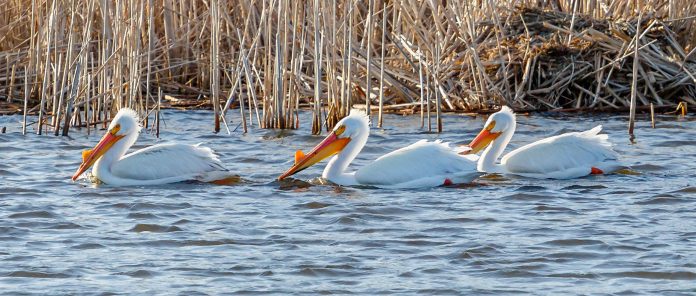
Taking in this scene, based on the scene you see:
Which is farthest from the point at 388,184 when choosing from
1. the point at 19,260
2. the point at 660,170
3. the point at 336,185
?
the point at 19,260

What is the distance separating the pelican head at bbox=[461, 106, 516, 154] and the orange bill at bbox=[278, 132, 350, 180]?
90 cm

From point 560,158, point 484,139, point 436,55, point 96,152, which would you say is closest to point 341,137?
point 484,139

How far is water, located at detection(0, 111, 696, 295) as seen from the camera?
479 cm

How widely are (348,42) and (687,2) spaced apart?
373 centimetres

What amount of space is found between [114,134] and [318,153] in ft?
4.16

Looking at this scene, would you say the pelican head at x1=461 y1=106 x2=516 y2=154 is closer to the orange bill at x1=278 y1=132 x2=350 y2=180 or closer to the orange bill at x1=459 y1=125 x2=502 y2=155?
the orange bill at x1=459 y1=125 x2=502 y2=155

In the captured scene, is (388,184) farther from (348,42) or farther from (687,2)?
(687,2)

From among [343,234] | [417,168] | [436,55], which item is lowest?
[343,234]

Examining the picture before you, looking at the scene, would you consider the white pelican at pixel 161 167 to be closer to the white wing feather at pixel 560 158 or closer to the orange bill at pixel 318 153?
the orange bill at pixel 318 153

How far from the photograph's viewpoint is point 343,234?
19.1ft

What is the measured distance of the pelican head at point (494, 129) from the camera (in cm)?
795

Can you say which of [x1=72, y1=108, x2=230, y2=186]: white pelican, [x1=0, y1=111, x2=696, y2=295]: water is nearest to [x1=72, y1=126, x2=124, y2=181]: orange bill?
[x1=72, y1=108, x2=230, y2=186]: white pelican

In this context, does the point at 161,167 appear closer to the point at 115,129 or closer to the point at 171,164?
the point at 171,164

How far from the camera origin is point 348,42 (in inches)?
356
